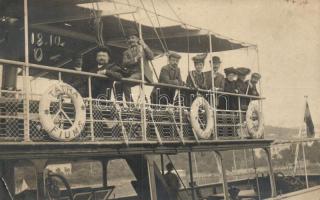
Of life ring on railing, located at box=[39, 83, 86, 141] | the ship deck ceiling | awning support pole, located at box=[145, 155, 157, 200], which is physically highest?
life ring on railing, located at box=[39, 83, 86, 141]

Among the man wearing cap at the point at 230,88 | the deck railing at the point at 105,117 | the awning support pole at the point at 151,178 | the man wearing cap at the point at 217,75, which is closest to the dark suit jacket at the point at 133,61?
the deck railing at the point at 105,117

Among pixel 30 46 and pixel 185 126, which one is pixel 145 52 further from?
pixel 30 46

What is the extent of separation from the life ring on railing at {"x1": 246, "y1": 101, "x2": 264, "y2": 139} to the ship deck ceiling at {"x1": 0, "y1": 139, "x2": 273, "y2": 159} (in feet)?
5.11

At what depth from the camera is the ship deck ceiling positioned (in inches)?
246

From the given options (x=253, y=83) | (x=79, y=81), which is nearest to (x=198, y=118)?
(x=79, y=81)

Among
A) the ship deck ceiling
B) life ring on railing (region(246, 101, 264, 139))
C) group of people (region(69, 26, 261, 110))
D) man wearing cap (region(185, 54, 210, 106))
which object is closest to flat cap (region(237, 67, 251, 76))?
group of people (region(69, 26, 261, 110))

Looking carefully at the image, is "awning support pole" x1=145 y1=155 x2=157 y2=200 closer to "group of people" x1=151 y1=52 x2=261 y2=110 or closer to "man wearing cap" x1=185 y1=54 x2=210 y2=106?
"group of people" x1=151 y1=52 x2=261 y2=110

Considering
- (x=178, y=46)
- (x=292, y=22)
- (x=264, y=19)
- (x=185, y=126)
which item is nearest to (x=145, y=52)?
(x=185, y=126)

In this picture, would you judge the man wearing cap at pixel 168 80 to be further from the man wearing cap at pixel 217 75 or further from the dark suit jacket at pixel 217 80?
the man wearing cap at pixel 217 75

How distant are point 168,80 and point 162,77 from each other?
0.48 feet

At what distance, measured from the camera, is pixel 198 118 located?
9836mm

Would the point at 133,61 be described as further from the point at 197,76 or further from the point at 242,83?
the point at 242,83

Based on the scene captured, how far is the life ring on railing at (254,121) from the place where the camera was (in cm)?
1200

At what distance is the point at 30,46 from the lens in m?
10.2
